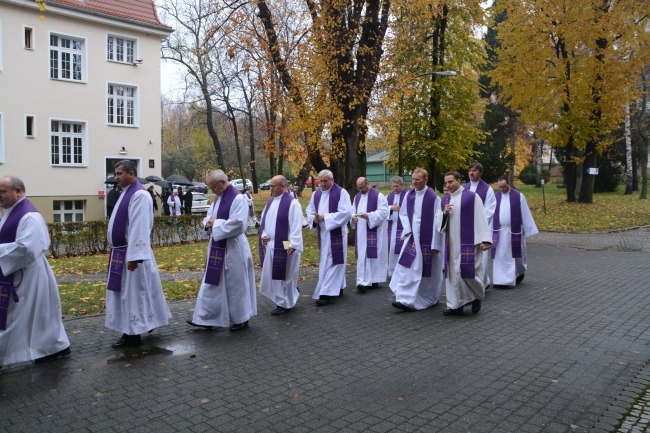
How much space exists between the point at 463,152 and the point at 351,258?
1735 centimetres

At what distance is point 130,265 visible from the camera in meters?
6.75

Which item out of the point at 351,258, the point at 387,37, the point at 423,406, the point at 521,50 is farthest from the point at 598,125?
the point at 423,406

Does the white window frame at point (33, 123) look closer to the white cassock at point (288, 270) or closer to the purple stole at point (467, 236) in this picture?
the white cassock at point (288, 270)

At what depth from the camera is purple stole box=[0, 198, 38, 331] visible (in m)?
5.93

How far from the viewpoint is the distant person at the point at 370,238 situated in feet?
35.4

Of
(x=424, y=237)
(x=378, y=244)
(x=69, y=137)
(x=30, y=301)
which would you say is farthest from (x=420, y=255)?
(x=69, y=137)

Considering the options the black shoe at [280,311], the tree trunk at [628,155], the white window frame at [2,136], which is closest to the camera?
the black shoe at [280,311]

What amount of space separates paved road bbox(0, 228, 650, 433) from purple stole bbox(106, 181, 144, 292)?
789 millimetres

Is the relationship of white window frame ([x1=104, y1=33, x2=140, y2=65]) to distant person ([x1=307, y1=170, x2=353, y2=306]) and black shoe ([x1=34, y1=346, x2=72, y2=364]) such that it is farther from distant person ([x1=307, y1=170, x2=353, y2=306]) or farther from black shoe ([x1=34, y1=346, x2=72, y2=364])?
black shoe ([x1=34, y1=346, x2=72, y2=364])

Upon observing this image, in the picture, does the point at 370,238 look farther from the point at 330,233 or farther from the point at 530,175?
the point at 530,175

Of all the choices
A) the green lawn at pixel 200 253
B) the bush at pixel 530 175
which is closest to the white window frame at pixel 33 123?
the green lawn at pixel 200 253

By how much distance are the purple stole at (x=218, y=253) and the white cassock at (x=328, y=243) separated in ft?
7.96

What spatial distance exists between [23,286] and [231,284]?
2468mm

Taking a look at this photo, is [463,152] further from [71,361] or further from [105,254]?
[71,361]
